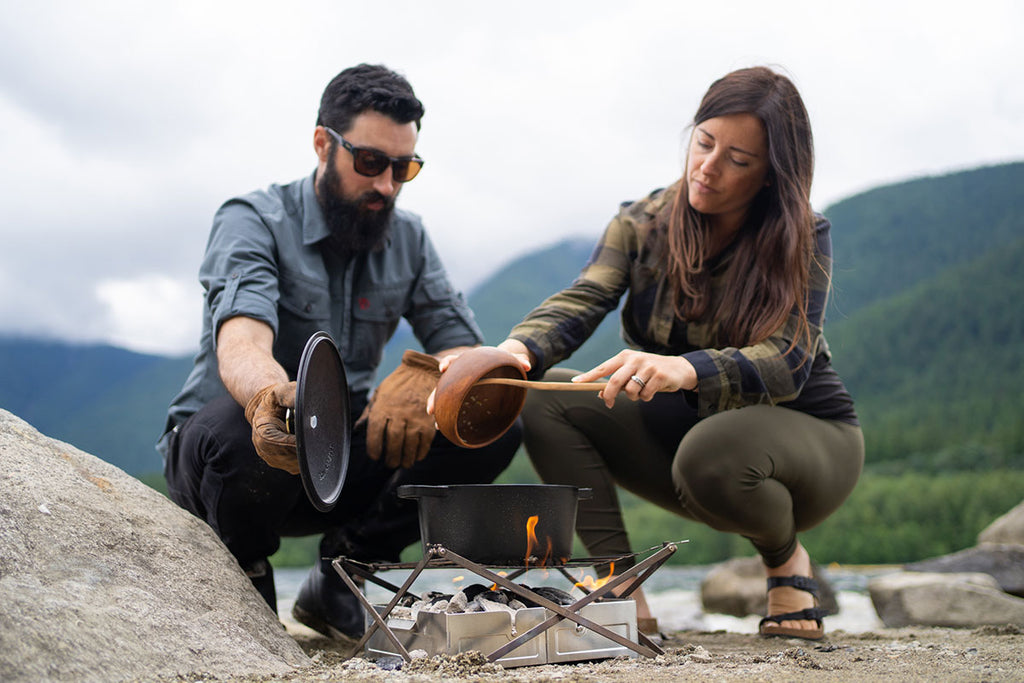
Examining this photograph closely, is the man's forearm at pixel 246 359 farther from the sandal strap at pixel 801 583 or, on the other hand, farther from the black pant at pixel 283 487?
the sandal strap at pixel 801 583

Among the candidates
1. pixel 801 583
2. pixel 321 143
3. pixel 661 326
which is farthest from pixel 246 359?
pixel 801 583

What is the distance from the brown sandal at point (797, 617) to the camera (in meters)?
2.99

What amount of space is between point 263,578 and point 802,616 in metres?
1.85

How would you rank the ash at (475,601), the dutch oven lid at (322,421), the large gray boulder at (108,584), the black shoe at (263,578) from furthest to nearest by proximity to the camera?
the black shoe at (263,578), the ash at (475,601), the dutch oven lid at (322,421), the large gray boulder at (108,584)

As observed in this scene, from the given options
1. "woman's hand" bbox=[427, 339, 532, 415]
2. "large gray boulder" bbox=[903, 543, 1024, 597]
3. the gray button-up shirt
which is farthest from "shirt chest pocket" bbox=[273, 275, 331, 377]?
"large gray boulder" bbox=[903, 543, 1024, 597]

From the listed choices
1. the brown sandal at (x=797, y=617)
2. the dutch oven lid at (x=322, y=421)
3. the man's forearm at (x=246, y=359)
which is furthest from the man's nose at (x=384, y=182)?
the brown sandal at (x=797, y=617)

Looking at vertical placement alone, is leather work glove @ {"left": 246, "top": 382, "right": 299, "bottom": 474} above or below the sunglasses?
below

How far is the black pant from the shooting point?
276cm

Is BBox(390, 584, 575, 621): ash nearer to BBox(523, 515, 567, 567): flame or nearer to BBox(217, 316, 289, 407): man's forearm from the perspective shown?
BBox(523, 515, 567, 567): flame

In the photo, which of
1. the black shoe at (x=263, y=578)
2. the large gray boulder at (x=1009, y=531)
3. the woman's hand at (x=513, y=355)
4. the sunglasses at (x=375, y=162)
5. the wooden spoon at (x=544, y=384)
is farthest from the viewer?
the large gray boulder at (x=1009, y=531)

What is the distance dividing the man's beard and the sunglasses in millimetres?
78

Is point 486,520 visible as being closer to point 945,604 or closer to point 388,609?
point 388,609

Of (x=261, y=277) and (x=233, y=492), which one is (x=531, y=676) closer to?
(x=233, y=492)

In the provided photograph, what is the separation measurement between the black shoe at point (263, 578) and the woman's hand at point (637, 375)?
131cm
